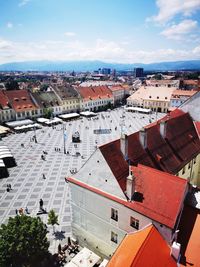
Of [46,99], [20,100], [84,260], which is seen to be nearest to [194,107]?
[84,260]

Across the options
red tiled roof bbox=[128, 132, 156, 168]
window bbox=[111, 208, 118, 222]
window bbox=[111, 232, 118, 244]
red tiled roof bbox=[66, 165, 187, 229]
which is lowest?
window bbox=[111, 232, 118, 244]

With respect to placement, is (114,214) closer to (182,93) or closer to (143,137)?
(143,137)

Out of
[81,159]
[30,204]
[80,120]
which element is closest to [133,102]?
[80,120]

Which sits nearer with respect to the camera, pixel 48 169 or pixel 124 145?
pixel 124 145

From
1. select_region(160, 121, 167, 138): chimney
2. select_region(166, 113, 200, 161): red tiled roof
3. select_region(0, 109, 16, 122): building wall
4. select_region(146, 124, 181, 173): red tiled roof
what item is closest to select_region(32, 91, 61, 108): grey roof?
select_region(0, 109, 16, 122): building wall

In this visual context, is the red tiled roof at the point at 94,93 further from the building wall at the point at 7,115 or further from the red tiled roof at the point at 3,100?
the building wall at the point at 7,115

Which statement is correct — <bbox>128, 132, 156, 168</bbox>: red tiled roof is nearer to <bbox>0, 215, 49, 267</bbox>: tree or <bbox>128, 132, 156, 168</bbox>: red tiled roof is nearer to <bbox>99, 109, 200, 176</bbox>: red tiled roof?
<bbox>99, 109, 200, 176</bbox>: red tiled roof
